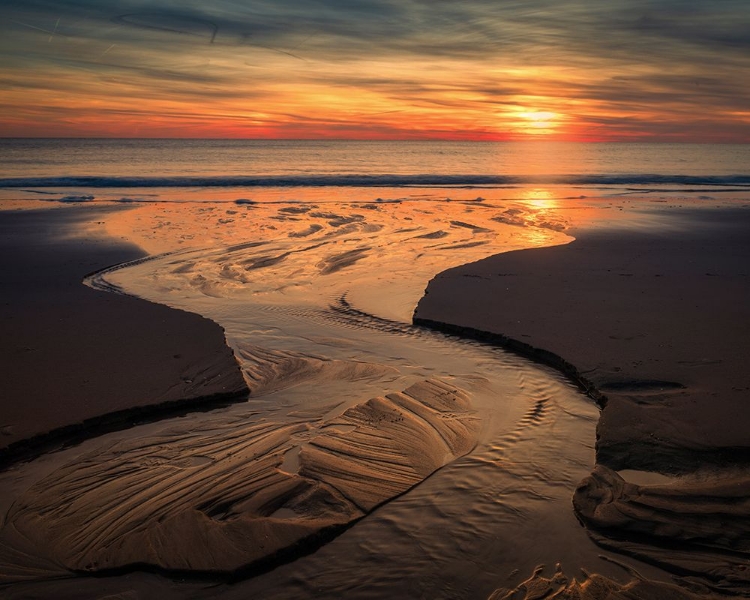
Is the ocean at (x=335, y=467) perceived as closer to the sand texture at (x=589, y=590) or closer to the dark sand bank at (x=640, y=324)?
the sand texture at (x=589, y=590)

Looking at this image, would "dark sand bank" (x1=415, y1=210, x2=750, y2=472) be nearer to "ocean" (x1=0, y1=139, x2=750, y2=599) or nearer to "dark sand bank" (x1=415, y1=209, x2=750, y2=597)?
"dark sand bank" (x1=415, y1=209, x2=750, y2=597)

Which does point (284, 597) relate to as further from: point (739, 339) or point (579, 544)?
point (739, 339)

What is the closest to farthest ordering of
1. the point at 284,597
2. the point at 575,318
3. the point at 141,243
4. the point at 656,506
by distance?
the point at 284,597, the point at 656,506, the point at 575,318, the point at 141,243

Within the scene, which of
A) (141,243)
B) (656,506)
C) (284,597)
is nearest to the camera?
(284,597)

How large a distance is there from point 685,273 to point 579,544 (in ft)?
22.9

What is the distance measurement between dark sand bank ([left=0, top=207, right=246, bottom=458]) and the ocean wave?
68.2ft

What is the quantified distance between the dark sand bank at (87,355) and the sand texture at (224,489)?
55 centimetres

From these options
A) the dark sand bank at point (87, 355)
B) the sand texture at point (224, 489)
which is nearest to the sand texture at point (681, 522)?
the sand texture at point (224, 489)

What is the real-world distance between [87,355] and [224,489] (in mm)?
2782

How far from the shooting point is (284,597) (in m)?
2.92

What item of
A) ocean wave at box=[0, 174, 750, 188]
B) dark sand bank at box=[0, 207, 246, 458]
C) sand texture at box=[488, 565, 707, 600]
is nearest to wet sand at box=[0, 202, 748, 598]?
sand texture at box=[488, 565, 707, 600]

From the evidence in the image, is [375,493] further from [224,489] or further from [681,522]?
[681,522]

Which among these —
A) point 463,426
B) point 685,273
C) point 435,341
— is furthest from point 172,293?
point 685,273

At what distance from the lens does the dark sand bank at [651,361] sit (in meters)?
3.34
